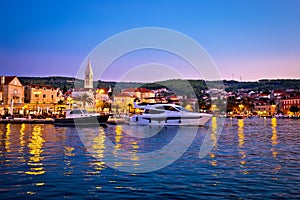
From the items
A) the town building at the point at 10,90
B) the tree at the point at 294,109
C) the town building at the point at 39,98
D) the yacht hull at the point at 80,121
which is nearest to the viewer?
the yacht hull at the point at 80,121

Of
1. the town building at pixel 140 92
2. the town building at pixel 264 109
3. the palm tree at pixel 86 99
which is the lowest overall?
the town building at pixel 264 109

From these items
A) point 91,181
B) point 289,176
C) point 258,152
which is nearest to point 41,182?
point 91,181

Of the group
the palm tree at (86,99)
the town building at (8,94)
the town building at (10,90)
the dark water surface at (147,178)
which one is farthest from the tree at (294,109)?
the dark water surface at (147,178)

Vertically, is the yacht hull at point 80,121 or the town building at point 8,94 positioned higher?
the town building at point 8,94

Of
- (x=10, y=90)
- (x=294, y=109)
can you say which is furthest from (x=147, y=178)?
(x=294, y=109)

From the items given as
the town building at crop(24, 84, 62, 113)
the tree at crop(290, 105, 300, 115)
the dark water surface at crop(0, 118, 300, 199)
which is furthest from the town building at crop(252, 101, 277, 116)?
the dark water surface at crop(0, 118, 300, 199)

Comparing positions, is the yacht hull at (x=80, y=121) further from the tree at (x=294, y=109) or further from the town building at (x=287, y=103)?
the town building at (x=287, y=103)

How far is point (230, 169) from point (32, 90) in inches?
3320

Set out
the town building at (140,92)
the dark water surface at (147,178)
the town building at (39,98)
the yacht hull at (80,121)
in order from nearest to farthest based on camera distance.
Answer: the dark water surface at (147,178), the yacht hull at (80,121), the town building at (39,98), the town building at (140,92)

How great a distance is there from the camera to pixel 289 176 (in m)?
12.1

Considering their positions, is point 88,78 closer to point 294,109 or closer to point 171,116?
point 294,109

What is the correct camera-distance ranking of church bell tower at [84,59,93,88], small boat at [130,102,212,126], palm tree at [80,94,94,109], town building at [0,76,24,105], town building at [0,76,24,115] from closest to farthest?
small boat at [130,102,212,126] → town building at [0,76,24,115] → town building at [0,76,24,105] → palm tree at [80,94,94,109] → church bell tower at [84,59,93,88]

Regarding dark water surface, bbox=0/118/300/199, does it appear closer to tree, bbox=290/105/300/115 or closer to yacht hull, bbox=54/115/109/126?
yacht hull, bbox=54/115/109/126

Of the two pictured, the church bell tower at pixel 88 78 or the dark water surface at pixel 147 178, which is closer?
the dark water surface at pixel 147 178
